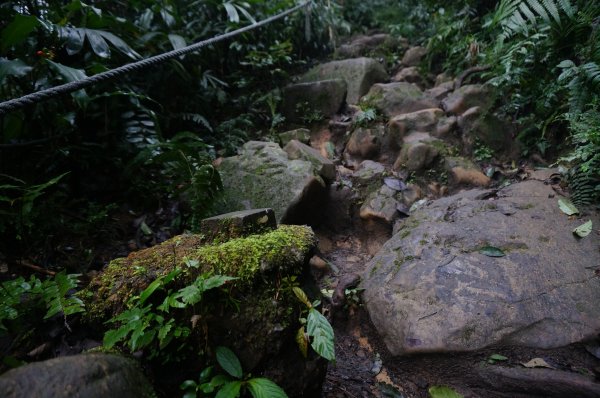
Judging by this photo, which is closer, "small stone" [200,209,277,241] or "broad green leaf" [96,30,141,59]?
"small stone" [200,209,277,241]

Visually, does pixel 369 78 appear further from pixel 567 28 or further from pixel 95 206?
pixel 95 206

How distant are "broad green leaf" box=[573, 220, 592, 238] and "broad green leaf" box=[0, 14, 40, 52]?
13.2 ft

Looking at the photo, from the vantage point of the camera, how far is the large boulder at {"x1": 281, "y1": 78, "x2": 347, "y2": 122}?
4.70 meters

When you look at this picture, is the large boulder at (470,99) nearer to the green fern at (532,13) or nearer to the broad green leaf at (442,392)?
the green fern at (532,13)

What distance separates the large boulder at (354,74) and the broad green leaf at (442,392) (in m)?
4.10

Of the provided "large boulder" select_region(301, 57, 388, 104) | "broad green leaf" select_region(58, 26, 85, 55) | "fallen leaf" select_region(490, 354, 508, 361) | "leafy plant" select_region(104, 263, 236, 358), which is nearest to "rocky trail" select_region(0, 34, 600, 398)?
"fallen leaf" select_region(490, 354, 508, 361)

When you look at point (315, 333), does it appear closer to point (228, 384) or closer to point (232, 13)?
point (228, 384)

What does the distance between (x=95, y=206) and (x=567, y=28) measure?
15.1 feet

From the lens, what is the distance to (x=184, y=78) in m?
3.79

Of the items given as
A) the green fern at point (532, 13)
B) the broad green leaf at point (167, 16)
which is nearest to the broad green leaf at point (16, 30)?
the broad green leaf at point (167, 16)

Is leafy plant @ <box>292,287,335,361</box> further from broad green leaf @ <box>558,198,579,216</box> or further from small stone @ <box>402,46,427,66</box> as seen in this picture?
small stone @ <box>402,46,427,66</box>

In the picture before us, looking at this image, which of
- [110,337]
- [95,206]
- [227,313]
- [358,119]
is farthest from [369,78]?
[110,337]

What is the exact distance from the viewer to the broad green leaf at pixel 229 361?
1.29 meters

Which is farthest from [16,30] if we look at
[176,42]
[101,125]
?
[176,42]
